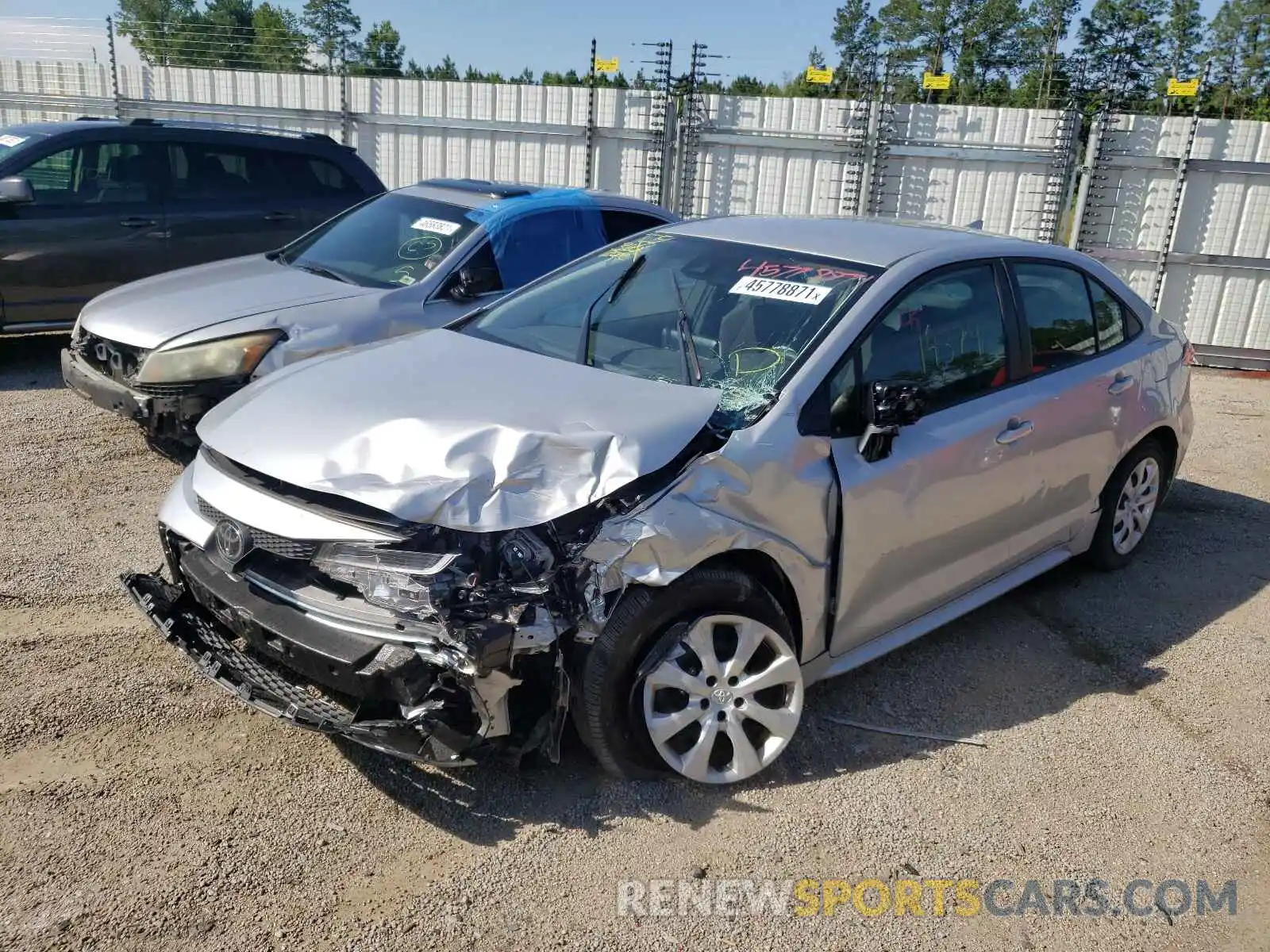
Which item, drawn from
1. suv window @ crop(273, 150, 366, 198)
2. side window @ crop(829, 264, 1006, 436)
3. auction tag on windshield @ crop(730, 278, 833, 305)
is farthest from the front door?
suv window @ crop(273, 150, 366, 198)

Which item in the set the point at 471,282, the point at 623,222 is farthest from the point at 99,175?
the point at 623,222

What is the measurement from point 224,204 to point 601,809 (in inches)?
270

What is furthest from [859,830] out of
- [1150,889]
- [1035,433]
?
[1035,433]

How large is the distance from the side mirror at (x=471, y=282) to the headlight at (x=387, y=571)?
337cm

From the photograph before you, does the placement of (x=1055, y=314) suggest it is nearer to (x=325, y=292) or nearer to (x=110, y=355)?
(x=325, y=292)

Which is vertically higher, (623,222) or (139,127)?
(139,127)

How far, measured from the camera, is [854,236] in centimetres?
415

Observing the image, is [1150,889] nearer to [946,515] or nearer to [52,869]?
[946,515]

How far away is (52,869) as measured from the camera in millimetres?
2797

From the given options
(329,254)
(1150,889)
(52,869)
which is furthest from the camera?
(329,254)

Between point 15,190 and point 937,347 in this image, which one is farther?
point 15,190

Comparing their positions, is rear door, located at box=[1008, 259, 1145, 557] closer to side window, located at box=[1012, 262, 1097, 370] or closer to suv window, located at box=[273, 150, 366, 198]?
side window, located at box=[1012, 262, 1097, 370]

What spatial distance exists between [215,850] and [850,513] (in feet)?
7.16

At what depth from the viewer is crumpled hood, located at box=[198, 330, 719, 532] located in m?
2.87
